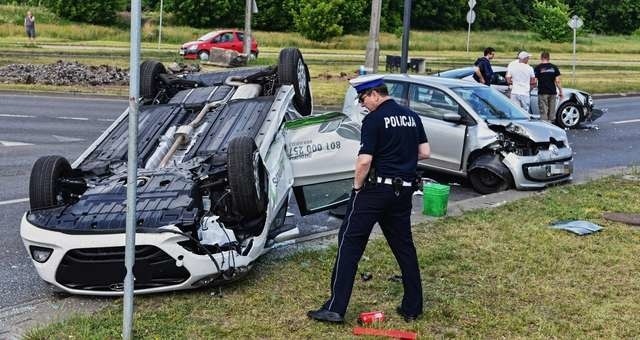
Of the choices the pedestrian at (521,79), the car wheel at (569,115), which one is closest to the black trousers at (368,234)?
the pedestrian at (521,79)

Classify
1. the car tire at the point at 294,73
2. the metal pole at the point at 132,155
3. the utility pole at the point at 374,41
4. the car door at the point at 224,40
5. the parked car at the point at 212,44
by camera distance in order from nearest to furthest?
the metal pole at the point at 132,155, the car tire at the point at 294,73, the utility pole at the point at 374,41, the parked car at the point at 212,44, the car door at the point at 224,40

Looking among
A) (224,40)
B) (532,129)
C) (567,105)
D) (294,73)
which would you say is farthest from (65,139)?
(224,40)

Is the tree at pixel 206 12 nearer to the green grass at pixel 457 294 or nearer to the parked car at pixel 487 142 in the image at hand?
the parked car at pixel 487 142

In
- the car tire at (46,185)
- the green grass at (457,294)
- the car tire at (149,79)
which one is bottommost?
the green grass at (457,294)

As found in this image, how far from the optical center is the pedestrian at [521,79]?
14.7m

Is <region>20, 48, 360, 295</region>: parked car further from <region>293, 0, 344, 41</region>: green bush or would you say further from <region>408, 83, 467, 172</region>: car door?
<region>293, 0, 344, 41</region>: green bush

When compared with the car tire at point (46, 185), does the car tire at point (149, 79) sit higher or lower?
higher

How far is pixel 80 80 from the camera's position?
22.2 m

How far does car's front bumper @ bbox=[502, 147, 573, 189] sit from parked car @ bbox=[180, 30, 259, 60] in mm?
23515

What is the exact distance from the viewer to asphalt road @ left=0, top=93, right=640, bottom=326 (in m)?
6.31

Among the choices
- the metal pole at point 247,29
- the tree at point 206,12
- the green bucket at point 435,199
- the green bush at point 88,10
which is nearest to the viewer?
the green bucket at point 435,199

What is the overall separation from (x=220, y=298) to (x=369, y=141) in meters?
1.68

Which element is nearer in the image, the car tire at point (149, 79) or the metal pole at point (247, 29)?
the car tire at point (149, 79)

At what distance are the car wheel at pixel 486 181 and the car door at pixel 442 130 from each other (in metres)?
0.24
